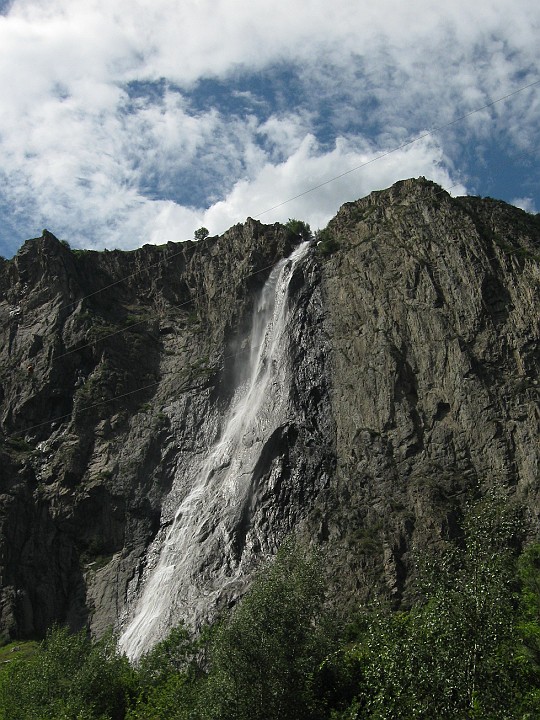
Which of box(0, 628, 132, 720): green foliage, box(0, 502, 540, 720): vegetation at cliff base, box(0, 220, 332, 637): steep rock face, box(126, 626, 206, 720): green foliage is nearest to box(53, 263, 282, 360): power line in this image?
box(0, 220, 332, 637): steep rock face

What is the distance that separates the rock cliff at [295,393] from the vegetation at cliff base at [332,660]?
679 centimetres

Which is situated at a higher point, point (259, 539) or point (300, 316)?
point (300, 316)

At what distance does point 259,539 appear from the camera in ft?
139

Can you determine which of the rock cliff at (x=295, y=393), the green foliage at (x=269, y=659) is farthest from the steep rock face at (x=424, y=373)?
the green foliage at (x=269, y=659)

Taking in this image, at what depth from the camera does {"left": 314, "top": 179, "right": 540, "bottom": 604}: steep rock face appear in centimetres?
3922

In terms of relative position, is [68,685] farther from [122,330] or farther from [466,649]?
[122,330]

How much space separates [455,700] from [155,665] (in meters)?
14.9

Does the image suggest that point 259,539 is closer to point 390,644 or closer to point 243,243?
point 390,644

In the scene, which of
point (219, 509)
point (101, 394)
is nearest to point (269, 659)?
point (219, 509)

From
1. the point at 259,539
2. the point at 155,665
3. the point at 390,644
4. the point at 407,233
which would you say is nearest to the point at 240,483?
the point at 259,539

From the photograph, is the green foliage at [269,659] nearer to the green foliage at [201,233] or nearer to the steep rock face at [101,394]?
the steep rock face at [101,394]

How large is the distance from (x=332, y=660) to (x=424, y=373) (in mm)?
23130

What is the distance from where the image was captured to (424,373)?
4594cm

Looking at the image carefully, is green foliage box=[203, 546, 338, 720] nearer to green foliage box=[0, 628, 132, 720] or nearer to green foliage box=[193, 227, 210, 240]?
green foliage box=[0, 628, 132, 720]
